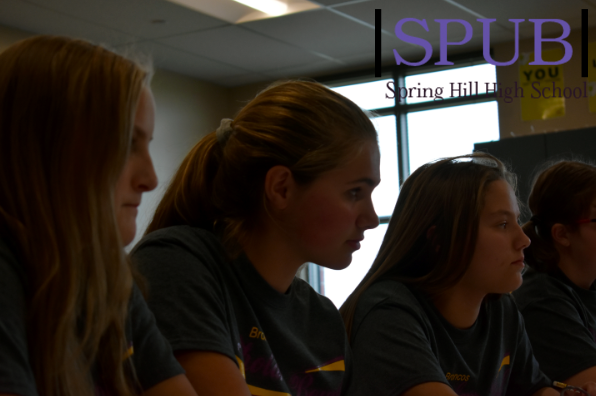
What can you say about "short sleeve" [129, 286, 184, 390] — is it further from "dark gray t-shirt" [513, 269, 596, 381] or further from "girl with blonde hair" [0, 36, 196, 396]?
"dark gray t-shirt" [513, 269, 596, 381]

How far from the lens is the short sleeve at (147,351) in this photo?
0.90 m

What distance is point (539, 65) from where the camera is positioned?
5270 millimetres

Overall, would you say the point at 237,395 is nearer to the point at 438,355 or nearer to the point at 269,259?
the point at 269,259

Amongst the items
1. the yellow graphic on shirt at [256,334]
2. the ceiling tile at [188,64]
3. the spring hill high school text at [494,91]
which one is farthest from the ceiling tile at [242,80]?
the yellow graphic on shirt at [256,334]

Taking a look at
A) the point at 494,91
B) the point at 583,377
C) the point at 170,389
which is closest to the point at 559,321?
the point at 583,377

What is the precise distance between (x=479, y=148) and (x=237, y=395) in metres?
3.64

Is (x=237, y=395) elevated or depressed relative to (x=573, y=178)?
depressed

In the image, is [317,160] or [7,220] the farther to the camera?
[317,160]

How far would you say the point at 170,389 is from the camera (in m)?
0.90

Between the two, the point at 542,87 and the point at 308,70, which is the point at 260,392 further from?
the point at 308,70

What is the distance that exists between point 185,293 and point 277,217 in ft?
0.87

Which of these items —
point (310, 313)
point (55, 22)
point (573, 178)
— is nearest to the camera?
point (310, 313)

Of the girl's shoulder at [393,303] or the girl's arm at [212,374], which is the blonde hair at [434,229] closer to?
the girl's shoulder at [393,303]

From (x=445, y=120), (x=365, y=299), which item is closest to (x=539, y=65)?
(x=445, y=120)
